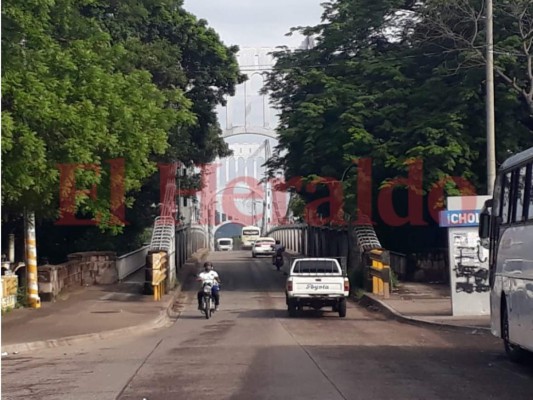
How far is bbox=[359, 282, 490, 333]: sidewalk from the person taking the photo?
21766 mm

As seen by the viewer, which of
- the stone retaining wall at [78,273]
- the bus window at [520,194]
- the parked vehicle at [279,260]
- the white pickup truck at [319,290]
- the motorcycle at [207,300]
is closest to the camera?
the bus window at [520,194]

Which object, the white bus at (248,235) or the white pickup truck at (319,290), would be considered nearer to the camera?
the white pickup truck at (319,290)

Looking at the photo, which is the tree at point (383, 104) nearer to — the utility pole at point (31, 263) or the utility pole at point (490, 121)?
the utility pole at point (490, 121)

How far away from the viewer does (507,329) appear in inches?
550

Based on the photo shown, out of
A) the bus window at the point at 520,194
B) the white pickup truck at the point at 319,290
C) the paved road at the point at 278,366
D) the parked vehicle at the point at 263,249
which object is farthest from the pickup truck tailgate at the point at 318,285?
the parked vehicle at the point at 263,249

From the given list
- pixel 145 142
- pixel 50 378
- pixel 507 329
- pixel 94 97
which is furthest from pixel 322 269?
pixel 50 378

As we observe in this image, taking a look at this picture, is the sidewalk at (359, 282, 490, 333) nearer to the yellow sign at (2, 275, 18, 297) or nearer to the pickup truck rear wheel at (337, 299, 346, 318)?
the pickup truck rear wheel at (337, 299, 346, 318)

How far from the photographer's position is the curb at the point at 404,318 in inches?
811

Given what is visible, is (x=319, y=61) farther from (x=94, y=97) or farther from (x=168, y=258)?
(x=94, y=97)

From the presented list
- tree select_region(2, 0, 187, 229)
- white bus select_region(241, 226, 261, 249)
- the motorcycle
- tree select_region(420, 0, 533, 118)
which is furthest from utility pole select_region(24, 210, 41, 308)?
white bus select_region(241, 226, 261, 249)

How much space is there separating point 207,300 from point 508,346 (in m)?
13.1

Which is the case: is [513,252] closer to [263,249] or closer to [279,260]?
[279,260]

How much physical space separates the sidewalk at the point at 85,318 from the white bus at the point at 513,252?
358 inches

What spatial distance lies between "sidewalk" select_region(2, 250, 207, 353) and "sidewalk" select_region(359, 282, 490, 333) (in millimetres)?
6833
